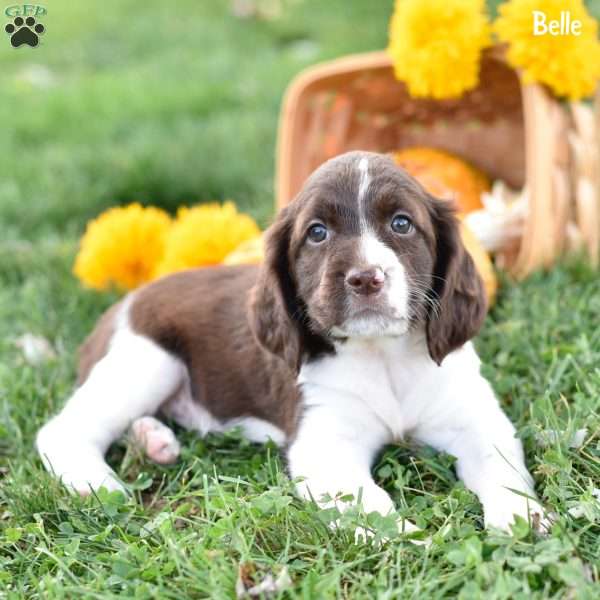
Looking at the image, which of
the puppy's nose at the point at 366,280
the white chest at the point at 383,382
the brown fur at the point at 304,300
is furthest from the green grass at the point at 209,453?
the puppy's nose at the point at 366,280

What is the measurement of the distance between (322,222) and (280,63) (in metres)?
7.58

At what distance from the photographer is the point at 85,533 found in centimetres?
336

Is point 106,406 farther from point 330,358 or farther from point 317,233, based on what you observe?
point 317,233

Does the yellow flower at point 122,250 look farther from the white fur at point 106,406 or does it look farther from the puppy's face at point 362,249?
the puppy's face at point 362,249

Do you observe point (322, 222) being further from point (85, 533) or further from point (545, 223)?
point (545, 223)

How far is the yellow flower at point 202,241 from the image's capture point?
5.90 m

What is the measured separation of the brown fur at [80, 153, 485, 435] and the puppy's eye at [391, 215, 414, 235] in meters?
0.03

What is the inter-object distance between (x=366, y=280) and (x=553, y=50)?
2873mm

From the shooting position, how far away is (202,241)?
5.93 meters

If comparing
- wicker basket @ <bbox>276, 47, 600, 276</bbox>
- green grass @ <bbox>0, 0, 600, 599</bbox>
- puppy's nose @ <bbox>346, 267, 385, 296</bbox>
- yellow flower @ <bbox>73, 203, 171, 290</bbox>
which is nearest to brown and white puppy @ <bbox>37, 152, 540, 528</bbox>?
puppy's nose @ <bbox>346, 267, 385, 296</bbox>

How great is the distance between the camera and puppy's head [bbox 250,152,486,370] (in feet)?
10.9

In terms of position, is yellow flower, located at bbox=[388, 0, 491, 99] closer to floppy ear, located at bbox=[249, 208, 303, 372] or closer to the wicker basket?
the wicker basket

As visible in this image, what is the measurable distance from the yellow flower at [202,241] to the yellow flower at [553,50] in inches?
81.2

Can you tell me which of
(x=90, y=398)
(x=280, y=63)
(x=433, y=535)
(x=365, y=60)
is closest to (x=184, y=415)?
(x=90, y=398)
